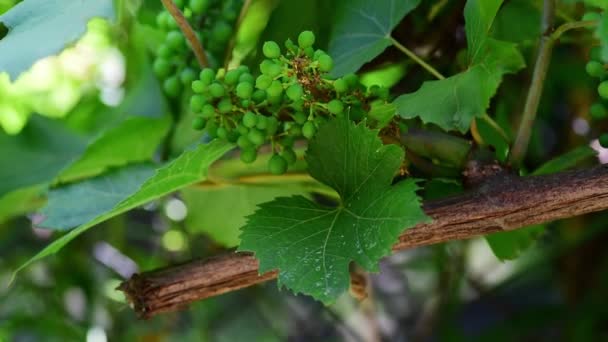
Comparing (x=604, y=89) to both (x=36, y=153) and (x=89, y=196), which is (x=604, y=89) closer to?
(x=89, y=196)

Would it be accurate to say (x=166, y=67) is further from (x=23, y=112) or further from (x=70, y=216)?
(x=23, y=112)

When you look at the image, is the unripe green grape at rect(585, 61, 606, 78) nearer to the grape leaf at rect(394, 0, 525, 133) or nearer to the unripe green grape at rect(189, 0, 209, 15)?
the grape leaf at rect(394, 0, 525, 133)

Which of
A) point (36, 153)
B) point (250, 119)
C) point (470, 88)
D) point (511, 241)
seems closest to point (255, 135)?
point (250, 119)

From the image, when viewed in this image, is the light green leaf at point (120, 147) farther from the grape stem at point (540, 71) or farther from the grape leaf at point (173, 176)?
the grape stem at point (540, 71)

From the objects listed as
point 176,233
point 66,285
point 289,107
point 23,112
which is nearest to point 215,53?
point 289,107

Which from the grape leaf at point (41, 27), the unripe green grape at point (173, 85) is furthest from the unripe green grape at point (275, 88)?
the unripe green grape at point (173, 85)

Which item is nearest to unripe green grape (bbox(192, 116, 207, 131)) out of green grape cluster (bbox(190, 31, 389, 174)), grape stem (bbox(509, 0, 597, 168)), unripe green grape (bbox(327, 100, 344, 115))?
green grape cluster (bbox(190, 31, 389, 174))
